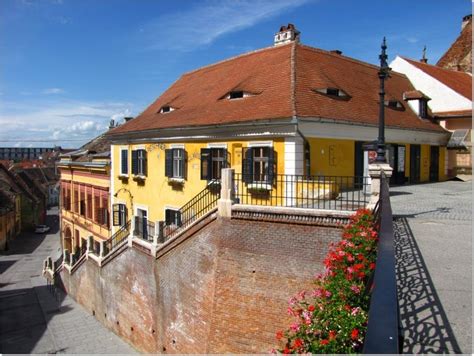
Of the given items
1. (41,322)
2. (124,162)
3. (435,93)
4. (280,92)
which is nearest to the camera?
(280,92)

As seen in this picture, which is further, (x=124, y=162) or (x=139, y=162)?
(x=124, y=162)

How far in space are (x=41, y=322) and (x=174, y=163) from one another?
12267 mm

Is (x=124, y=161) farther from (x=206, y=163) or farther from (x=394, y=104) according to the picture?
(x=394, y=104)

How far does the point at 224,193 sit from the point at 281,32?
13.3m

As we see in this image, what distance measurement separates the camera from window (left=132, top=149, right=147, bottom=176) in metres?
21.1

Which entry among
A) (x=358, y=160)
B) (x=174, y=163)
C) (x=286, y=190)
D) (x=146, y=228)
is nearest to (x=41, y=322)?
(x=146, y=228)

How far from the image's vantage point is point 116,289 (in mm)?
18078

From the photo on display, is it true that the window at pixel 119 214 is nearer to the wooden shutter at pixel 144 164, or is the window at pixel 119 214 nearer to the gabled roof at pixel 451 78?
the wooden shutter at pixel 144 164

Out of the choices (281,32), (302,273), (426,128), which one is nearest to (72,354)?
(302,273)

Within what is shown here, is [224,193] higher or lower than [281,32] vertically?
lower

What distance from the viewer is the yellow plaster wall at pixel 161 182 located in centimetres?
1602

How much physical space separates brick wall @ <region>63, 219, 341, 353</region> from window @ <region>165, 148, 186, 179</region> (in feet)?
14.7

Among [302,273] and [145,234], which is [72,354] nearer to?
[145,234]

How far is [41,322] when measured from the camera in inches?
896
